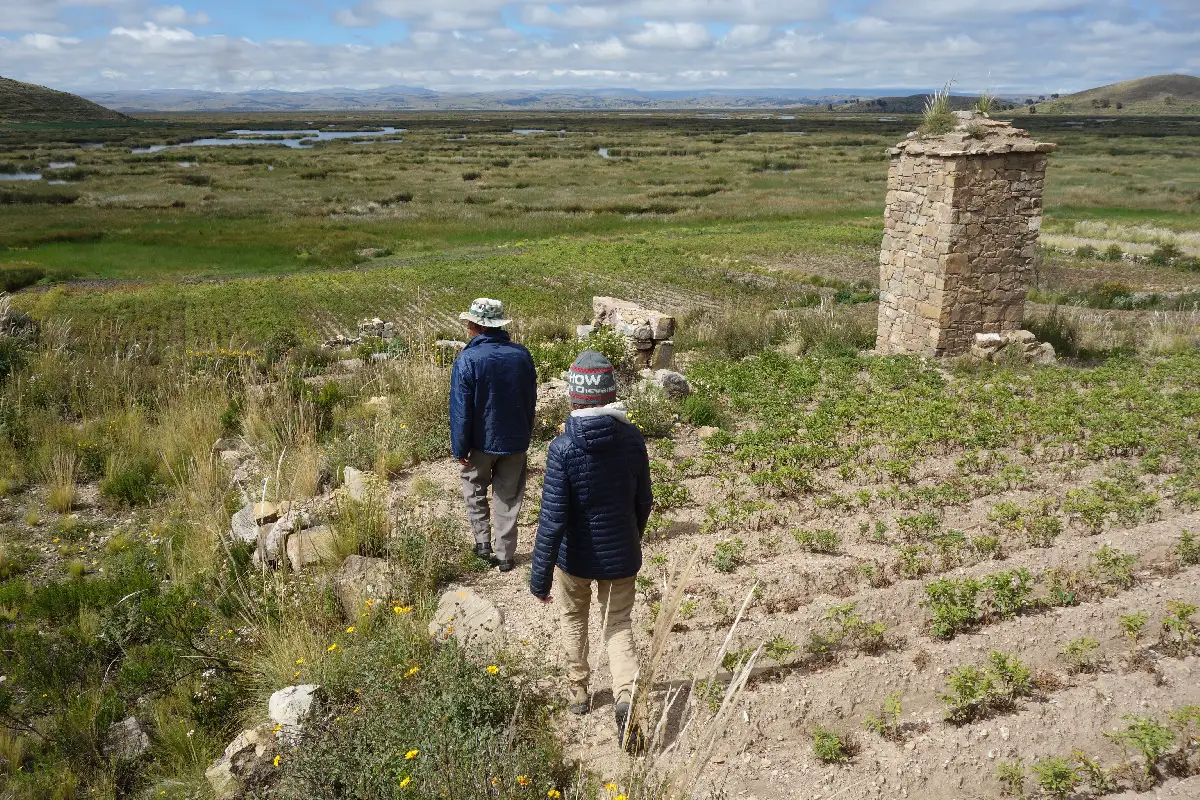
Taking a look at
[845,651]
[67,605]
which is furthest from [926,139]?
[67,605]

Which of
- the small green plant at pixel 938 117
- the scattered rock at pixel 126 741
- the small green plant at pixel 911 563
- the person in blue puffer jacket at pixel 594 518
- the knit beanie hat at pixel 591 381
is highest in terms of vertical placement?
the small green plant at pixel 938 117

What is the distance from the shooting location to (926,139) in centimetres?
1217

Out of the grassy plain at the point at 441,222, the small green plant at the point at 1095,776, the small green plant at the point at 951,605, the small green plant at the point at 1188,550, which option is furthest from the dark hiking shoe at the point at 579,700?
the grassy plain at the point at 441,222

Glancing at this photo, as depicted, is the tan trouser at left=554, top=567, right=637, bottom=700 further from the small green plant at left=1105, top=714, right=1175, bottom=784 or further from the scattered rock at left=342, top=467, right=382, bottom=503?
the scattered rock at left=342, top=467, right=382, bottom=503

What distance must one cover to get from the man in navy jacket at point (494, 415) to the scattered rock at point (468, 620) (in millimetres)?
900

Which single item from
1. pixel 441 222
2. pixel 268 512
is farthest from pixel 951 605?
pixel 441 222

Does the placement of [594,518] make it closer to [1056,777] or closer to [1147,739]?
[1056,777]

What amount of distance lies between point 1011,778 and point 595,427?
2.43 meters

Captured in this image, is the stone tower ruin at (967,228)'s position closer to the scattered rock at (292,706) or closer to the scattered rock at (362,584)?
the scattered rock at (362,584)

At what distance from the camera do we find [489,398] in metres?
5.54

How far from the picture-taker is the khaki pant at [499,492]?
5.78 meters

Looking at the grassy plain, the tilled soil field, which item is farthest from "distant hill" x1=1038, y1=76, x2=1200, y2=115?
the tilled soil field

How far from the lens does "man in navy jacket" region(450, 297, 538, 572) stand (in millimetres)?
5516

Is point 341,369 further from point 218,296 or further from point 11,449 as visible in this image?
point 218,296
